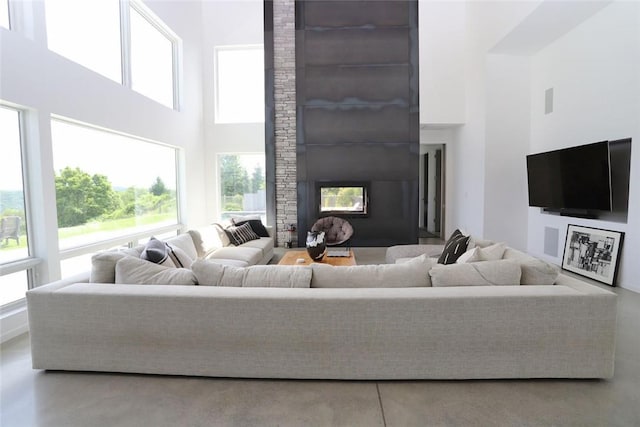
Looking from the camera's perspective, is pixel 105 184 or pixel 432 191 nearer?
pixel 105 184

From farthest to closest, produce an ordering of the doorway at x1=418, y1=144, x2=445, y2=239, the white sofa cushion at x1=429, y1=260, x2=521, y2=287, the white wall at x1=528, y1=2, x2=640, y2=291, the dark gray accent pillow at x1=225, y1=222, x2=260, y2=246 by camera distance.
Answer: the doorway at x1=418, y1=144, x2=445, y2=239
the dark gray accent pillow at x1=225, y1=222, x2=260, y2=246
the white wall at x1=528, y1=2, x2=640, y2=291
the white sofa cushion at x1=429, y1=260, x2=521, y2=287

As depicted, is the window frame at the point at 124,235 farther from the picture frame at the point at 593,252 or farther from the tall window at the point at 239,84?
the picture frame at the point at 593,252

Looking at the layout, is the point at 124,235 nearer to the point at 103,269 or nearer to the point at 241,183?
the point at 103,269

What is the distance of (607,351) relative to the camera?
6.55 ft

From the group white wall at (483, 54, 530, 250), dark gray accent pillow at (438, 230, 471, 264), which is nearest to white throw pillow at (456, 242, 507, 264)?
dark gray accent pillow at (438, 230, 471, 264)

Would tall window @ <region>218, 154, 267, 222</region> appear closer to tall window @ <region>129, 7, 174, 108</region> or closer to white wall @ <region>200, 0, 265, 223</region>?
white wall @ <region>200, 0, 265, 223</region>

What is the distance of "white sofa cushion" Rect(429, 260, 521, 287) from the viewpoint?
2.16 meters

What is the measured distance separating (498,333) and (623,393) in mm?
782

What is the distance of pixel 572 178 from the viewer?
446 cm

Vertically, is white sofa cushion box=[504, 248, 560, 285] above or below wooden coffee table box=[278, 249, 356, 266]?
above

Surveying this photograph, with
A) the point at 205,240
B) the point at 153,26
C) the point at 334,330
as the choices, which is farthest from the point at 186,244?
the point at 153,26

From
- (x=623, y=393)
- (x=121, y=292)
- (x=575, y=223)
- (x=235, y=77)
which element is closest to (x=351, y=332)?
(x=121, y=292)

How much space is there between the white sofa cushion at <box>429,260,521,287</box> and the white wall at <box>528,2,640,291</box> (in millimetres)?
2825

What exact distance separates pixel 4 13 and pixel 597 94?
651 cm
